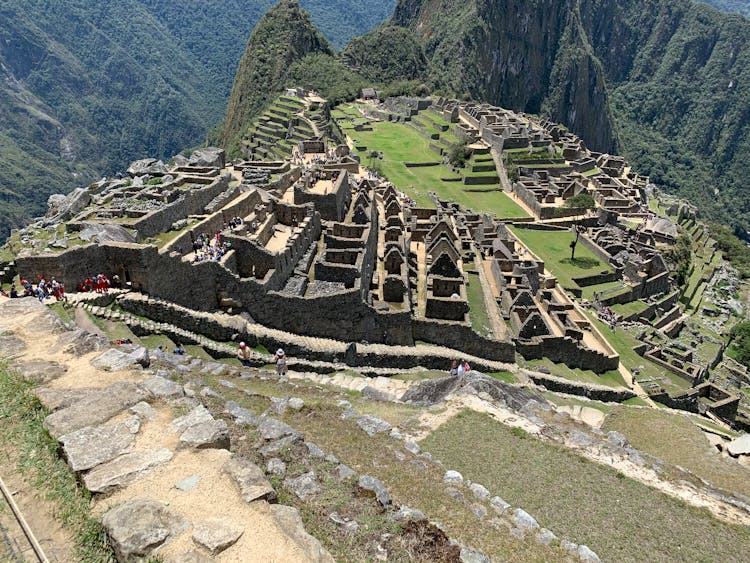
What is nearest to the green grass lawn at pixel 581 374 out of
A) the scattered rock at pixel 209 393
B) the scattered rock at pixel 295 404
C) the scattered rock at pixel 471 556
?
the scattered rock at pixel 295 404

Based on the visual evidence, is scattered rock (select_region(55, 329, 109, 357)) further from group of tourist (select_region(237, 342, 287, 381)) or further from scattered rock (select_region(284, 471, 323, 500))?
group of tourist (select_region(237, 342, 287, 381))

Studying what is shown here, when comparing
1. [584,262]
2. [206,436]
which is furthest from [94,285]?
[584,262]

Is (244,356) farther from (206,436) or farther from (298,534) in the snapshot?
(298,534)

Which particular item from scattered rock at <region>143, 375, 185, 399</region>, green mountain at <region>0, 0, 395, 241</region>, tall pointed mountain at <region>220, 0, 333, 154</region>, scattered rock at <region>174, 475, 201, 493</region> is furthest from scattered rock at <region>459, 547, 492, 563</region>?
tall pointed mountain at <region>220, 0, 333, 154</region>

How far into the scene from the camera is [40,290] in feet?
53.2

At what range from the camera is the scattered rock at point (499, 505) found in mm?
9660

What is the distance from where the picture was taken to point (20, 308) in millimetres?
12852

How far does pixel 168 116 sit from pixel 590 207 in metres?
116

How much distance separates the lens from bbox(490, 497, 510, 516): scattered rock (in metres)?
9.66

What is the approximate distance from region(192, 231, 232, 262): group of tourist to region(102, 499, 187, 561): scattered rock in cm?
1428

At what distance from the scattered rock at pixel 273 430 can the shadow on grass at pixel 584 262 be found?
4020 cm

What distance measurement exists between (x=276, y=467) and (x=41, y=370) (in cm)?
485

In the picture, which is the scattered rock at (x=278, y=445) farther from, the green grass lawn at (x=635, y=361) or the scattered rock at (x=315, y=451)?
the green grass lawn at (x=635, y=361)

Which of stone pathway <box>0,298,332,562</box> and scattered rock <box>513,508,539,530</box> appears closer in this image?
stone pathway <box>0,298,332,562</box>
